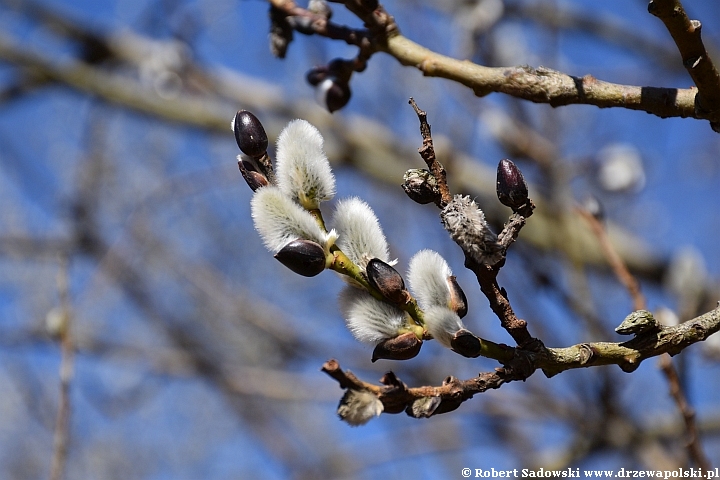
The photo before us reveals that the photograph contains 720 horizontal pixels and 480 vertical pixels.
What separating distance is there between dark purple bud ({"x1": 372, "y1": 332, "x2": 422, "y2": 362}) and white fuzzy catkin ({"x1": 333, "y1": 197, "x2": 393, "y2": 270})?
0.08 meters

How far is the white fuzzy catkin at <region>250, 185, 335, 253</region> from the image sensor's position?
70 cm

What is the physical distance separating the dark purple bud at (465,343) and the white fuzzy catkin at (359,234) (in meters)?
0.12

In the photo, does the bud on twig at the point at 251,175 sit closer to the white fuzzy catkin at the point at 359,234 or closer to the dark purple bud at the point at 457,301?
the white fuzzy catkin at the point at 359,234

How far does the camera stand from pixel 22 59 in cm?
342

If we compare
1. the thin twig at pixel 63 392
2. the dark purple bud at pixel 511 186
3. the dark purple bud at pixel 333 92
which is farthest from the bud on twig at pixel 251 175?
the thin twig at pixel 63 392

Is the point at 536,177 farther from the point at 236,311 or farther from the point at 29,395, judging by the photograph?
the point at 29,395

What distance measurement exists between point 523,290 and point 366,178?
4.21 ft

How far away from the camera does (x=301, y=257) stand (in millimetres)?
688

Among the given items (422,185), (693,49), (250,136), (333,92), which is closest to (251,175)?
(250,136)

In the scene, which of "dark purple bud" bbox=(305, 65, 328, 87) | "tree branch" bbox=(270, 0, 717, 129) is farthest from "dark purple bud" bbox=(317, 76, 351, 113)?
"tree branch" bbox=(270, 0, 717, 129)

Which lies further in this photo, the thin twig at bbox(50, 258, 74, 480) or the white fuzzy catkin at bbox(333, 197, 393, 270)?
the thin twig at bbox(50, 258, 74, 480)

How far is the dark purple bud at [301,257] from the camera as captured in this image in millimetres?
687

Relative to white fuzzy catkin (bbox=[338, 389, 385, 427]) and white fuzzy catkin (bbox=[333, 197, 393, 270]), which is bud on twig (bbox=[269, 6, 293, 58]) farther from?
white fuzzy catkin (bbox=[338, 389, 385, 427])

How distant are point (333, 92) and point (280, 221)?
472mm
